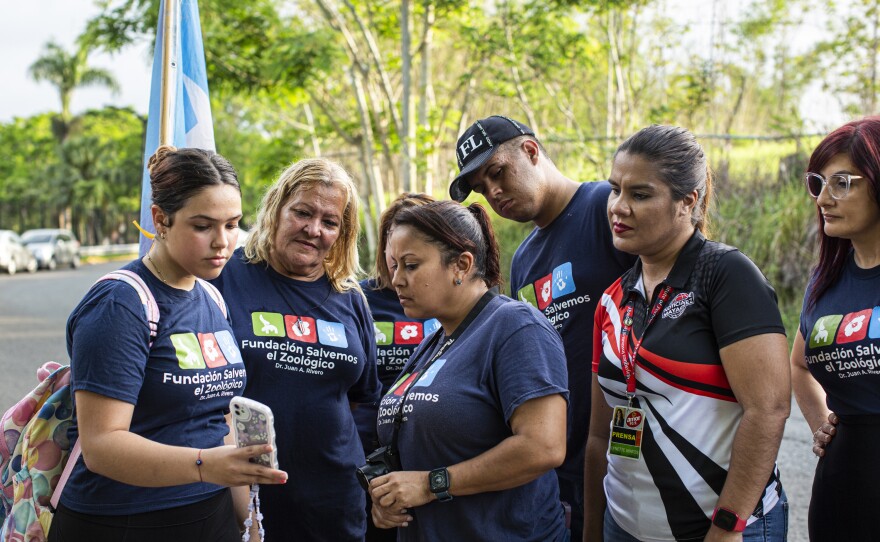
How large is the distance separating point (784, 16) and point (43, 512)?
14788 millimetres

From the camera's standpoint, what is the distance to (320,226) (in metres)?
3.08

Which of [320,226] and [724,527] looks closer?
[724,527]

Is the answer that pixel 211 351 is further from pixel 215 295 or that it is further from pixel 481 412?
pixel 481 412

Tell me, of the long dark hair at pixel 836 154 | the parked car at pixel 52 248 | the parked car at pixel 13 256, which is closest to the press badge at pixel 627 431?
the long dark hair at pixel 836 154

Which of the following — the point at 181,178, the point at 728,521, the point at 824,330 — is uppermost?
the point at 181,178

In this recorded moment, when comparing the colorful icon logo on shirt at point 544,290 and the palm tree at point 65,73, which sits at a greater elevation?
the palm tree at point 65,73

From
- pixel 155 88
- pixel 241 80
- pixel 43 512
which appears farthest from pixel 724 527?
pixel 241 80

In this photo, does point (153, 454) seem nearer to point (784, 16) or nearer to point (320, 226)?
point (320, 226)

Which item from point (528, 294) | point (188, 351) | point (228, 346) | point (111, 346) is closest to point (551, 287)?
point (528, 294)

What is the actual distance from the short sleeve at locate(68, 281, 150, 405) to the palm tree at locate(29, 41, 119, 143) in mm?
49627

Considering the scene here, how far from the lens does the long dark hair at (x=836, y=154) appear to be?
2334mm

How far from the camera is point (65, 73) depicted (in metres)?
47.2

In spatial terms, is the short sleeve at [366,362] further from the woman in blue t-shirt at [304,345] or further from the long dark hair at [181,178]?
the long dark hair at [181,178]

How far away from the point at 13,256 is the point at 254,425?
29015 mm
